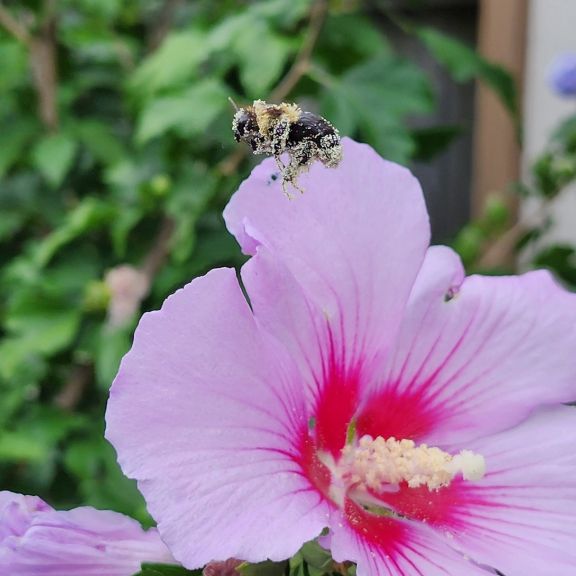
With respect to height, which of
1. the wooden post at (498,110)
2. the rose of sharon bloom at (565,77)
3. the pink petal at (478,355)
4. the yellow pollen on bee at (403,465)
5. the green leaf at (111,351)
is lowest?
the yellow pollen on bee at (403,465)

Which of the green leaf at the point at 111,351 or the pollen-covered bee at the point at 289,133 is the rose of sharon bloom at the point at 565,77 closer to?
the green leaf at the point at 111,351

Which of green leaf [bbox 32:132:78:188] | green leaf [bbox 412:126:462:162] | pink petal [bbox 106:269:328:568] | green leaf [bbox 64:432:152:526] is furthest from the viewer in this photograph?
green leaf [bbox 412:126:462:162]

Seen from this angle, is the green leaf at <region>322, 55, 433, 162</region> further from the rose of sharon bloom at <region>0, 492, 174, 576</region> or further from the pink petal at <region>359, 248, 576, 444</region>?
the rose of sharon bloom at <region>0, 492, 174, 576</region>

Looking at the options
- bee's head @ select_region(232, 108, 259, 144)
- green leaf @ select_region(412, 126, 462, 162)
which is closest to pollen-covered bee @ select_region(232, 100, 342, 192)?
bee's head @ select_region(232, 108, 259, 144)

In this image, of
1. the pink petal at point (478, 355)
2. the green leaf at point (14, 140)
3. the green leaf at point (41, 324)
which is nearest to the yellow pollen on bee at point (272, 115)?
the pink petal at point (478, 355)

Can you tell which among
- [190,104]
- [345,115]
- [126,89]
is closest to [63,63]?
[126,89]

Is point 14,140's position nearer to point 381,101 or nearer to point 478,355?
point 381,101

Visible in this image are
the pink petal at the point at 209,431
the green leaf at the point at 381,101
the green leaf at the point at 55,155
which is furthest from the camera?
the green leaf at the point at 55,155
